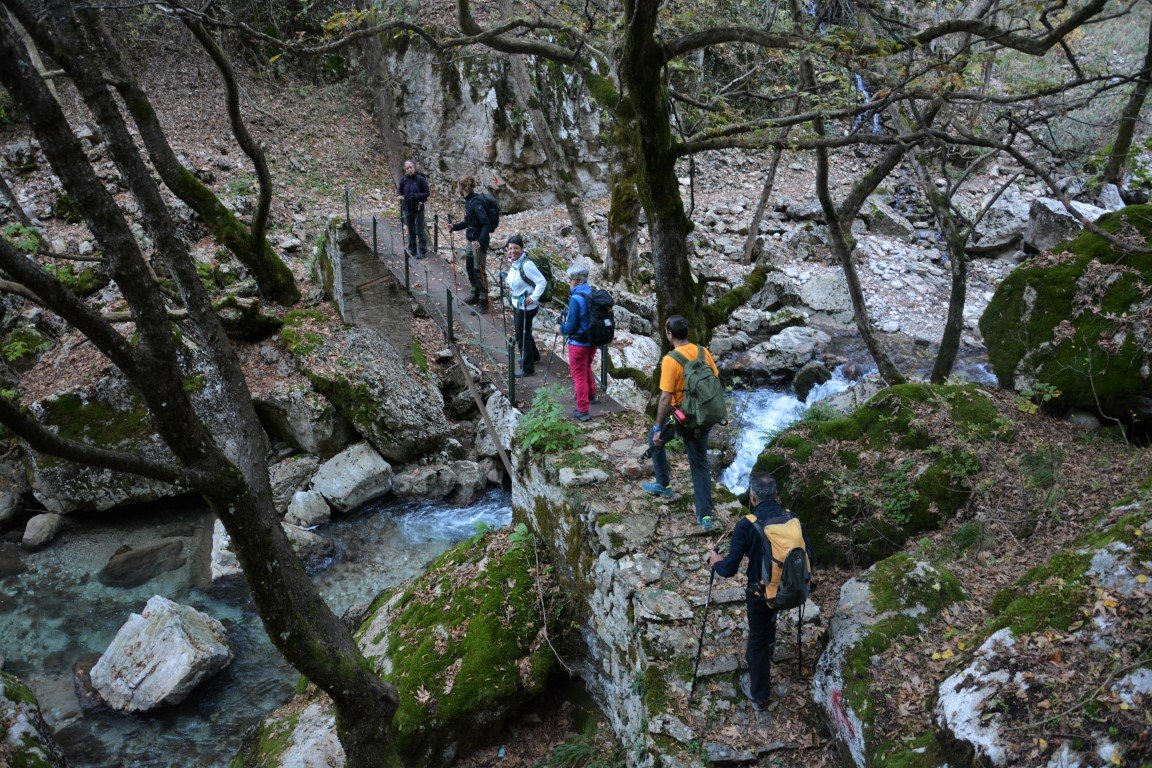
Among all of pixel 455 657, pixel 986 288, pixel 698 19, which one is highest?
pixel 698 19

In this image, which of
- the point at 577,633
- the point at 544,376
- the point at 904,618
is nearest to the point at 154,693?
the point at 577,633

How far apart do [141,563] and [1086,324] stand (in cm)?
1319

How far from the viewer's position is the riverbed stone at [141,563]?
33.9ft

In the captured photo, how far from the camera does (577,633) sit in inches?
279

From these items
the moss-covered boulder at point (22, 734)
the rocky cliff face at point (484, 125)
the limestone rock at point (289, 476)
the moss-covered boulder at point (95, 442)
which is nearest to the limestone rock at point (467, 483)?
the limestone rock at point (289, 476)

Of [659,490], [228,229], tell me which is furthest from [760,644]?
[228,229]

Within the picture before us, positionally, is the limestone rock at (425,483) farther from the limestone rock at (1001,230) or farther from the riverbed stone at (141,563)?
the limestone rock at (1001,230)

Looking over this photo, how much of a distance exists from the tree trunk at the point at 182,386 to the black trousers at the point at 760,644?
295 cm

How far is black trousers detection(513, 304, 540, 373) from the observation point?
9172mm

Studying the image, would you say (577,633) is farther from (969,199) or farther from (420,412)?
(969,199)

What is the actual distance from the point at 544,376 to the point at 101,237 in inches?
241

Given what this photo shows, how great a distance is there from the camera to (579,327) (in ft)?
24.6

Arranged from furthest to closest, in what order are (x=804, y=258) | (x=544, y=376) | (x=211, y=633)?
(x=804, y=258) → (x=544, y=376) → (x=211, y=633)

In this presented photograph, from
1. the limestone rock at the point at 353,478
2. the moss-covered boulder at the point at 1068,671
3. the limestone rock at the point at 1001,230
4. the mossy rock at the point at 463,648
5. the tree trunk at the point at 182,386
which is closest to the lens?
the moss-covered boulder at the point at 1068,671
